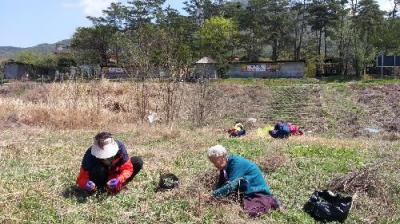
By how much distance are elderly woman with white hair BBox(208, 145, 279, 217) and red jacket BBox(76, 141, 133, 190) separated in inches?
46.0

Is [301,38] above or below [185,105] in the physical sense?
above

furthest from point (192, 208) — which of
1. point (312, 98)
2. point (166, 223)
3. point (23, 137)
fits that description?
point (312, 98)

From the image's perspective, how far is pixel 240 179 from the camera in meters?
5.91

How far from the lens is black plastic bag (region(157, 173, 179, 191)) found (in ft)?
21.9

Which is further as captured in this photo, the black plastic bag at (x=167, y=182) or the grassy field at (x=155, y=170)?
the black plastic bag at (x=167, y=182)

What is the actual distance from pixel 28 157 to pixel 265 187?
14.8 feet

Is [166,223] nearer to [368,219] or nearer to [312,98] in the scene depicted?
[368,219]

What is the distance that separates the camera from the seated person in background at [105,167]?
620 cm

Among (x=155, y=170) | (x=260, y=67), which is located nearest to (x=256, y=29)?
(x=260, y=67)

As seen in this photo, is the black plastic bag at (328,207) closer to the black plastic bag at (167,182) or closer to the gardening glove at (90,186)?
the black plastic bag at (167,182)

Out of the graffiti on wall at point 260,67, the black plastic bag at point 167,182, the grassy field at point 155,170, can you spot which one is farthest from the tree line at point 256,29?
the black plastic bag at point 167,182

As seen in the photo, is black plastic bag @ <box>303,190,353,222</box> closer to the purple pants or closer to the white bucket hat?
the purple pants

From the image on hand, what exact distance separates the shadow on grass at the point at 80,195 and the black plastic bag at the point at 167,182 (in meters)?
0.73

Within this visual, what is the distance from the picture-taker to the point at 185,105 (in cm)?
2139
